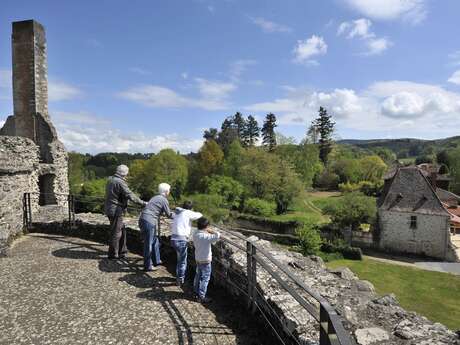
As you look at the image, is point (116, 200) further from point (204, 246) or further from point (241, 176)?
point (241, 176)

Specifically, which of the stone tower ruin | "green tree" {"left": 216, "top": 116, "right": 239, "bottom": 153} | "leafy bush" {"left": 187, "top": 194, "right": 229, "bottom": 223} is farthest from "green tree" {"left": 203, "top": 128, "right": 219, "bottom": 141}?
the stone tower ruin

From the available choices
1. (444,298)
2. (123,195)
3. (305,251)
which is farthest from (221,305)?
(305,251)

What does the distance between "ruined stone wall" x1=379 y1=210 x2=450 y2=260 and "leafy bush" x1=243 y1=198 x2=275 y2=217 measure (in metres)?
12.8

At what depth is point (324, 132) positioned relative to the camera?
244 ft

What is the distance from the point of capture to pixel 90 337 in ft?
13.3

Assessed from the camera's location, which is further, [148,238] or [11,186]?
[11,186]

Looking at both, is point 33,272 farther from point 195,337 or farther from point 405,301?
point 405,301

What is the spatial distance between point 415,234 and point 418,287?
32.7ft

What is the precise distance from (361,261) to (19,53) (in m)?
27.8

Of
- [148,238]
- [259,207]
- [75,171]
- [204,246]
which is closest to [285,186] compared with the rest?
[259,207]

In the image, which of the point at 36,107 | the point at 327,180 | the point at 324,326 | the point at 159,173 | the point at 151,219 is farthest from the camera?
the point at 327,180

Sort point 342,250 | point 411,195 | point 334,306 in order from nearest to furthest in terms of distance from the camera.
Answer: point 334,306 → point 342,250 → point 411,195

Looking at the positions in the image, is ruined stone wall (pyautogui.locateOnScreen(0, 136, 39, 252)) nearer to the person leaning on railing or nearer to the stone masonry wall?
the person leaning on railing

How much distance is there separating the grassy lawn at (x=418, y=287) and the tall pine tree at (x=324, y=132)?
4841 centimetres
